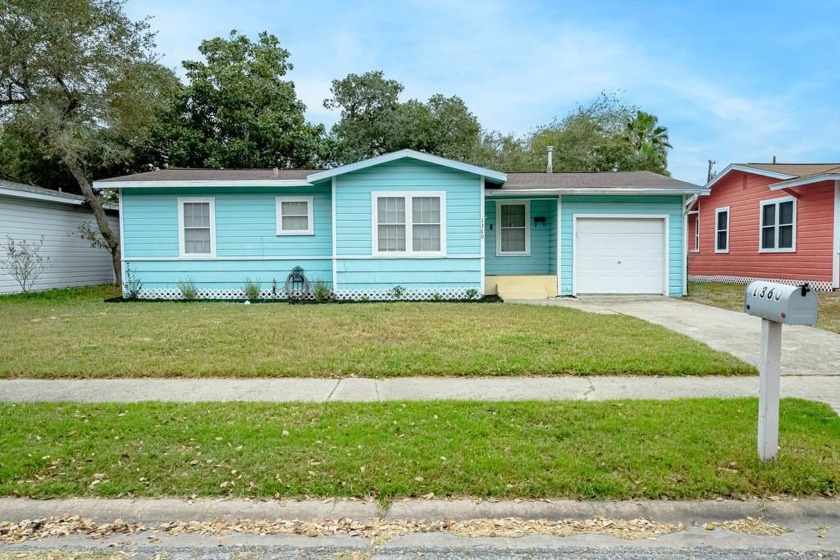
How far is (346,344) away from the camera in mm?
7367

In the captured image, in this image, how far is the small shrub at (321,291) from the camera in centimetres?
1318

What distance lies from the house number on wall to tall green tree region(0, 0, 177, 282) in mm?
17949

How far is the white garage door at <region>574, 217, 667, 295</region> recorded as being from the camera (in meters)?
13.9

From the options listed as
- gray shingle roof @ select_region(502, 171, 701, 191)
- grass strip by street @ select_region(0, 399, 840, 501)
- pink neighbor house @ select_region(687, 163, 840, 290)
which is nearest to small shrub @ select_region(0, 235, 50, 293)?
grass strip by street @ select_region(0, 399, 840, 501)

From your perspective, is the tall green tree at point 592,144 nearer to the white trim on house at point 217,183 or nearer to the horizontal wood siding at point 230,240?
the horizontal wood siding at point 230,240

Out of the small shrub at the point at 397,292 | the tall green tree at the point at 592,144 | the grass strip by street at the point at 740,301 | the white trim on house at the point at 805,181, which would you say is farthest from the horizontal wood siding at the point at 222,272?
the tall green tree at the point at 592,144

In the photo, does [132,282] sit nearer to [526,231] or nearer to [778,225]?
[526,231]

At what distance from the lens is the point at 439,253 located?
1299cm

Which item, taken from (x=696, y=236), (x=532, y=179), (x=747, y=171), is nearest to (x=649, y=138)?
(x=696, y=236)

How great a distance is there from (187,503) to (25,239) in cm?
1671

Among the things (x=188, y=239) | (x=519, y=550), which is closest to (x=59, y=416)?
(x=519, y=550)

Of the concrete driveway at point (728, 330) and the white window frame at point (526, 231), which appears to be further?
the white window frame at point (526, 231)

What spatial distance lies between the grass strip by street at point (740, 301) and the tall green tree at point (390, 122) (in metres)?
→ 17.0

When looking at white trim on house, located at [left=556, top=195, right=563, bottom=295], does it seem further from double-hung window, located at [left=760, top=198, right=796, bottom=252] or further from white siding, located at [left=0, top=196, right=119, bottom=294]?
white siding, located at [left=0, top=196, right=119, bottom=294]
